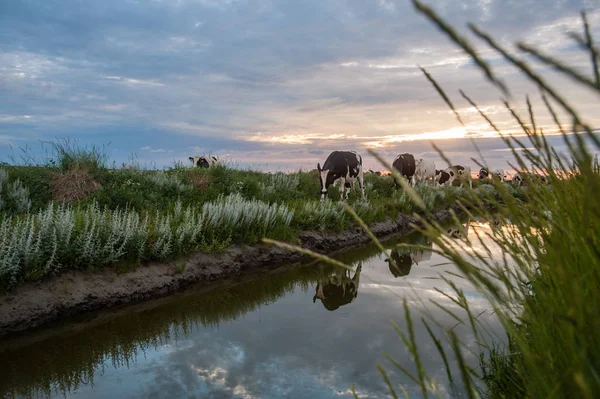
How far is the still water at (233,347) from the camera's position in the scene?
4.00 meters

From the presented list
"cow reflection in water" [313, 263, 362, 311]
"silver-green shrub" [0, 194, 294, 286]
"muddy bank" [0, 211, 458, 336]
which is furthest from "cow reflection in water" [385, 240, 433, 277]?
"silver-green shrub" [0, 194, 294, 286]

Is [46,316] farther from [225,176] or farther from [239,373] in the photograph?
[225,176]

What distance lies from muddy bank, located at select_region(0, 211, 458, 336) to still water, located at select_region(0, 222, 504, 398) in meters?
0.27

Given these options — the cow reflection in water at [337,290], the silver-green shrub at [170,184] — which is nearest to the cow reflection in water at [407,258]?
the cow reflection in water at [337,290]

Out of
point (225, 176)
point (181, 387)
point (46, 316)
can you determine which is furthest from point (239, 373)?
point (225, 176)

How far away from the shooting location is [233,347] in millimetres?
4859

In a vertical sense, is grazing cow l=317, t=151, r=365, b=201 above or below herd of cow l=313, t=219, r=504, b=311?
above

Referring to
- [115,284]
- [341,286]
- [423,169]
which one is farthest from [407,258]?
[423,169]

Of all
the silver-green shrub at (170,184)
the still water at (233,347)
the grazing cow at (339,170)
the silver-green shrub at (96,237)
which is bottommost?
the still water at (233,347)

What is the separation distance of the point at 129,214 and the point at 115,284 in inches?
52.8

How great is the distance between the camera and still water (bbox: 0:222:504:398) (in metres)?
4.00

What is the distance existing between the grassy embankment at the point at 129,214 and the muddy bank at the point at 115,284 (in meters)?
0.17

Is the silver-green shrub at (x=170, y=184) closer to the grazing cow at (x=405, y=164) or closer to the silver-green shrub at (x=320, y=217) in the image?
the silver-green shrub at (x=320, y=217)

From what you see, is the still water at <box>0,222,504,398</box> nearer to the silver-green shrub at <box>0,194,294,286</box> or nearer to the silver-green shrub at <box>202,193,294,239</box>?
the silver-green shrub at <box>0,194,294,286</box>
